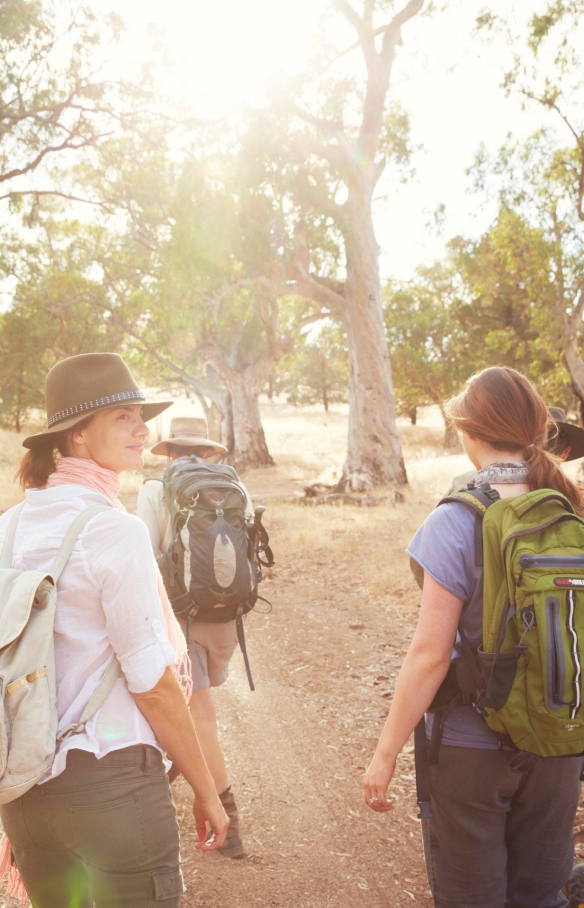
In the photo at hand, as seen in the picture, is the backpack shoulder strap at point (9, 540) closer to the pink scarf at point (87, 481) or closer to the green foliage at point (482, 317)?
the pink scarf at point (87, 481)

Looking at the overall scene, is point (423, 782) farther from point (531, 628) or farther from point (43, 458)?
point (43, 458)

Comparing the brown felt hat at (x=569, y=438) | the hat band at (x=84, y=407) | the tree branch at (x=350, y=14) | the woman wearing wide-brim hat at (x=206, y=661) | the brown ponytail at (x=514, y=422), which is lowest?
the woman wearing wide-brim hat at (x=206, y=661)

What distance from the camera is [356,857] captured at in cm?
346

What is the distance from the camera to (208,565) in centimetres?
337

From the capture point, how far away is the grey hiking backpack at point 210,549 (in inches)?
133

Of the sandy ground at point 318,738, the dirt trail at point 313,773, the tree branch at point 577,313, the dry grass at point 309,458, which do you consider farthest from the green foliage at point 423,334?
the dirt trail at point 313,773

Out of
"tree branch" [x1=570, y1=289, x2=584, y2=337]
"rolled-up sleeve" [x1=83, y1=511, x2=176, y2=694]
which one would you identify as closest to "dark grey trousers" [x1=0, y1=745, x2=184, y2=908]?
"rolled-up sleeve" [x1=83, y1=511, x2=176, y2=694]

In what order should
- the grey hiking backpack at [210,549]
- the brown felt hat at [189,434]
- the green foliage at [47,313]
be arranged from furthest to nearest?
the green foliage at [47,313], the brown felt hat at [189,434], the grey hiking backpack at [210,549]

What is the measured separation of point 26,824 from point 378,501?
13.2 meters

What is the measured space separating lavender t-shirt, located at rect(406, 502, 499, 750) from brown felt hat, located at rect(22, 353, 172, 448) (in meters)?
0.99

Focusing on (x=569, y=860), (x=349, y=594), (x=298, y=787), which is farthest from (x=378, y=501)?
(x=569, y=860)

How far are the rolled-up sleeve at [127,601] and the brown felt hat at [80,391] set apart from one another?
0.40m

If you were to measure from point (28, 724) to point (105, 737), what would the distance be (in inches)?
7.8

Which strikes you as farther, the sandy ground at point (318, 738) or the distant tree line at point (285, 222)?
the distant tree line at point (285, 222)
